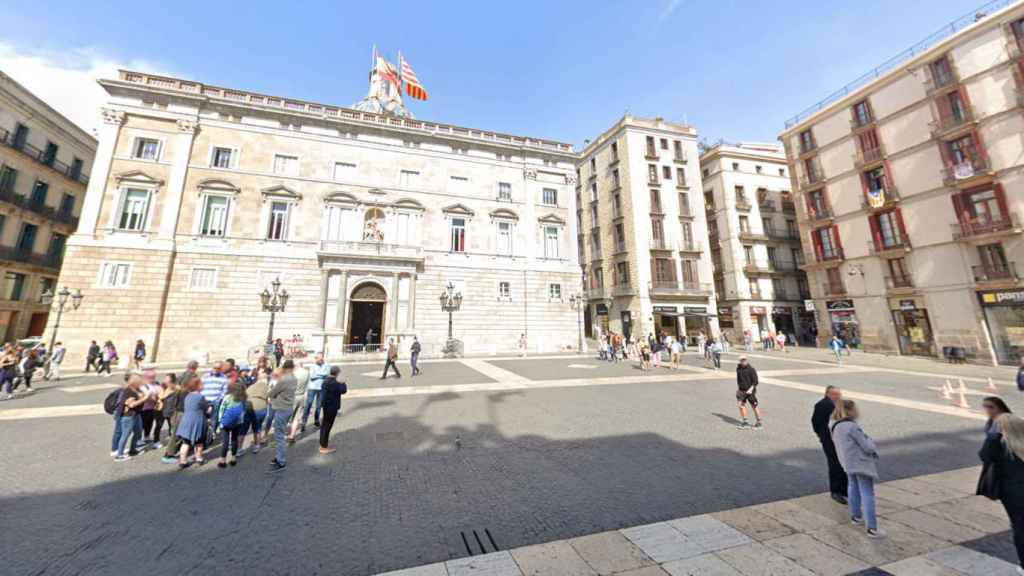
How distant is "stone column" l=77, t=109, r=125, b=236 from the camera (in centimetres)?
1945

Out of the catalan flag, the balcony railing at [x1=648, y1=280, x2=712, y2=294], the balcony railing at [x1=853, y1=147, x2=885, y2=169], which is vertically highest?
the catalan flag

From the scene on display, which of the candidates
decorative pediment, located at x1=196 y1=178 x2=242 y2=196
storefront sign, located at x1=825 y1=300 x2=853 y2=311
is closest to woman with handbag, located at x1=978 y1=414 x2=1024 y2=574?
decorative pediment, located at x1=196 y1=178 x2=242 y2=196

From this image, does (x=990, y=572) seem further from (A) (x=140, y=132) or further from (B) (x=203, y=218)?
(A) (x=140, y=132)

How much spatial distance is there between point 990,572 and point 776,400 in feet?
28.0

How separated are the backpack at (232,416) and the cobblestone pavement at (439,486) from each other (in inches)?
30.2

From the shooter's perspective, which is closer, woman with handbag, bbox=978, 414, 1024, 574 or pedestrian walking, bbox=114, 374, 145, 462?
woman with handbag, bbox=978, 414, 1024, 574

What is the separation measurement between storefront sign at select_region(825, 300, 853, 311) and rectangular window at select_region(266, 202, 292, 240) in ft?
132

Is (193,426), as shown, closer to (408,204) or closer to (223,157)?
(408,204)

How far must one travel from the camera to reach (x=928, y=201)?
72.2 feet

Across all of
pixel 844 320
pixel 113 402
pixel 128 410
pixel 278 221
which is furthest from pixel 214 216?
pixel 844 320

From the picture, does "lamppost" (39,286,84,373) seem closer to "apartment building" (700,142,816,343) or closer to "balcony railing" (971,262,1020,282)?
"apartment building" (700,142,816,343)

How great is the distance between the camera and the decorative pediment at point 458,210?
26000 mm

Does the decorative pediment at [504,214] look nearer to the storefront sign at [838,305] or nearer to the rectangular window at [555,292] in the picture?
the rectangular window at [555,292]

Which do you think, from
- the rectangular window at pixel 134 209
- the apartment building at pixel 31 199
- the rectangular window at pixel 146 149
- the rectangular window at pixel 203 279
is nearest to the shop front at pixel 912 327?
the rectangular window at pixel 203 279
